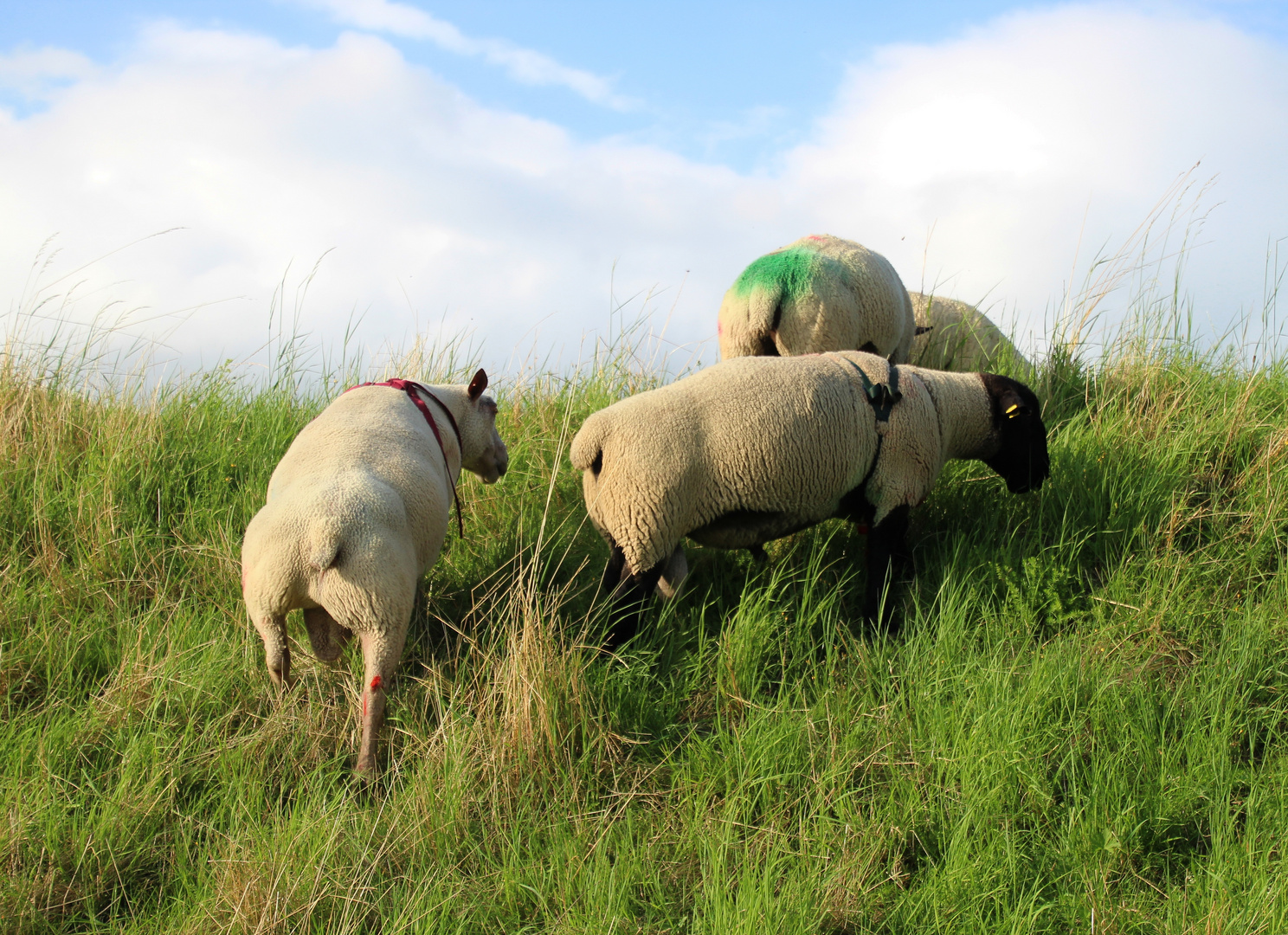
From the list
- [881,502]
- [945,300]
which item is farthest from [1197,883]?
[945,300]

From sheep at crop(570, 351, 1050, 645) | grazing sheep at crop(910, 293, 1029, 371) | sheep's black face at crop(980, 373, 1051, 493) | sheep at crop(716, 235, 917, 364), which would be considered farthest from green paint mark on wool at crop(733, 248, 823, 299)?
grazing sheep at crop(910, 293, 1029, 371)

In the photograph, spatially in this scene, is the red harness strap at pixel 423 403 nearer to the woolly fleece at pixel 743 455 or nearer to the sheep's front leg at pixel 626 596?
the woolly fleece at pixel 743 455

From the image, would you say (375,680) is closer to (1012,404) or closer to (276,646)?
(276,646)

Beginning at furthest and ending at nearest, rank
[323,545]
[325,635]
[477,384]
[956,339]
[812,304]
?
[956,339]
[812,304]
[477,384]
[325,635]
[323,545]

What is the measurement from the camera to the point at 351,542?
3.60 metres

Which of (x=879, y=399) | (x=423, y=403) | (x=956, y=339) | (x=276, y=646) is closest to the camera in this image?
(x=276, y=646)

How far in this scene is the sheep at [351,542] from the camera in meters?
3.59

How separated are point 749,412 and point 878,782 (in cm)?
162

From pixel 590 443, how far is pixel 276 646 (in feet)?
5.04

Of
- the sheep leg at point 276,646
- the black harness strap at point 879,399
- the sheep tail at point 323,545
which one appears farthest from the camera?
the black harness strap at point 879,399

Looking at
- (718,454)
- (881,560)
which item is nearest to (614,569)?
(718,454)

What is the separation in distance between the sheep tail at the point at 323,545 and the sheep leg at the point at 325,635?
0.43 m

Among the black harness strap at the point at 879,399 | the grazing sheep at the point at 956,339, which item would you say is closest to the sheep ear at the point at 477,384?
the black harness strap at the point at 879,399

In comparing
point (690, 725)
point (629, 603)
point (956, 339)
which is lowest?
point (690, 725)
